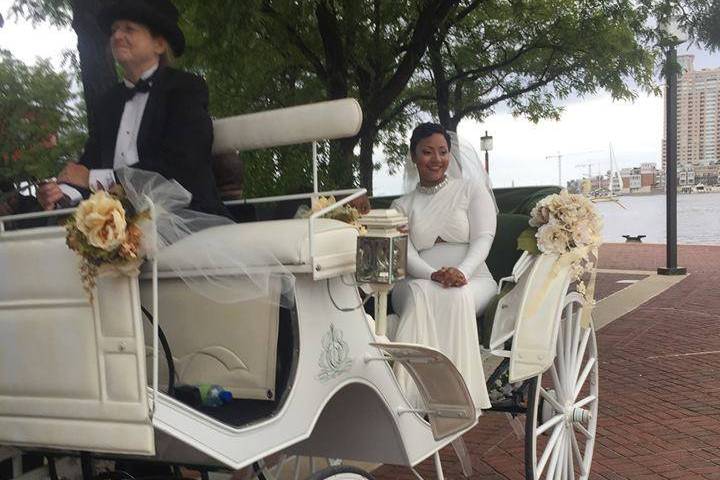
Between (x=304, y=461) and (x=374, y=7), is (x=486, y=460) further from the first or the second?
(x=374, y=7)

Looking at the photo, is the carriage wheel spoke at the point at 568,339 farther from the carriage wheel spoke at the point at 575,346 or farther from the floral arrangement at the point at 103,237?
the floral arrangement at the point at 103,237

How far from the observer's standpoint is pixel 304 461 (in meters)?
4.54

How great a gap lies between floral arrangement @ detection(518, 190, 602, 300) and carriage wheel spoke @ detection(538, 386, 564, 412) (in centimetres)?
60

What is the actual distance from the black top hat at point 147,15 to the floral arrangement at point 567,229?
2.03 meters

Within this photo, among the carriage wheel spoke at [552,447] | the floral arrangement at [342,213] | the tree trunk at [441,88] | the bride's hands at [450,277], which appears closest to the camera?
the floral arrangement at [342,213]

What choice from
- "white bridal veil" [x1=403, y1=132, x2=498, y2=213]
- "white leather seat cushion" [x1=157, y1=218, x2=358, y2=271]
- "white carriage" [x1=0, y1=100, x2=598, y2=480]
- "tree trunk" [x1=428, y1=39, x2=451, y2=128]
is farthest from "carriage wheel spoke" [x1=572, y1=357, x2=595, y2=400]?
"tree trunk" [x1=428, y1=39, x2=451, y2=128]

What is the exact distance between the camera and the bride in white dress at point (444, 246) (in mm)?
3320

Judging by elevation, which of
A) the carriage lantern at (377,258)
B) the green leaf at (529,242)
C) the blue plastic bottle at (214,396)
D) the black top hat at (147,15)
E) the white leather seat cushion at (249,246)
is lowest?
the blue plastic bottle at (214,396)

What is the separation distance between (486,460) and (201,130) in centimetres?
303

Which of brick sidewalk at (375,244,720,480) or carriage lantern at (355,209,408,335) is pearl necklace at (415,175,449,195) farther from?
brick sidewalk at (375,244,720,480)

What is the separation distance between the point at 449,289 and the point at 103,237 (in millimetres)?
1934

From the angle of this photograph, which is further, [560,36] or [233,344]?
[560,36]

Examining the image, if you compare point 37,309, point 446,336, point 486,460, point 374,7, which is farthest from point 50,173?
point 374,7

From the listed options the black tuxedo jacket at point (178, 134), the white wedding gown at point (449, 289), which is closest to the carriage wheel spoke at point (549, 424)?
the white wedding gown at point (449, 289)
